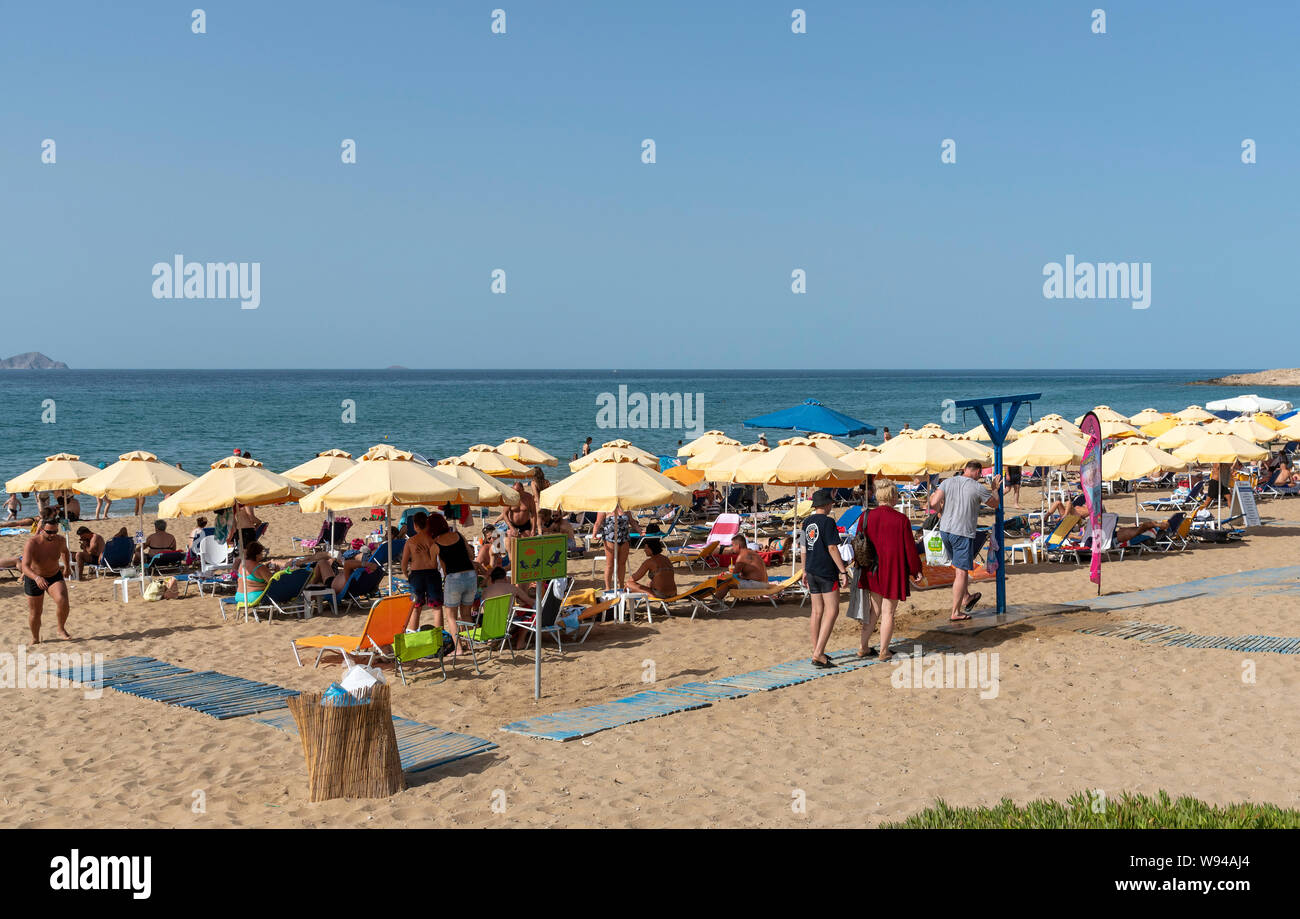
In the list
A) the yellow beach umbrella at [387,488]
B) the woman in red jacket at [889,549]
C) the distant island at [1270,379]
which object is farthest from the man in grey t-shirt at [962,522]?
the distant island at [1270,379]

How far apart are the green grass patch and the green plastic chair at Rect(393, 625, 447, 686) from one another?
15.6ft

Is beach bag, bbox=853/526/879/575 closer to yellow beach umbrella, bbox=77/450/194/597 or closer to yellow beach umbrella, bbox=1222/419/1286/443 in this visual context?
yellow beach umbrella, bbox=77/450/194/597

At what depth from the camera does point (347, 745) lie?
5.79 m

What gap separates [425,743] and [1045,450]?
11897mm

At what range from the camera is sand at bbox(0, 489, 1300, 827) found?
18.5ft

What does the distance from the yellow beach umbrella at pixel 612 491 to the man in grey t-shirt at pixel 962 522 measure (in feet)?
8.76

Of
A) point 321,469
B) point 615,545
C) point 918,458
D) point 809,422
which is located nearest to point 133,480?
point 321,469

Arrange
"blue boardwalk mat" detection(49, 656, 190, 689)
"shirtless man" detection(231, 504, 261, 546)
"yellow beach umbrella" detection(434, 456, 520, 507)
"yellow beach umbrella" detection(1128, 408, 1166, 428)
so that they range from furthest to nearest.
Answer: "yellow beach umbrella" detection(1128, 408, 1166, 428) → "shirtless man" detection(231, 504, 261, 546) → "yellow beach umbrella" detection(434, 456, 520, 507) → "blue boardwalk mat" detection(49, 656, 190, 689)

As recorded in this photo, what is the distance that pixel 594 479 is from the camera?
36.6 feet

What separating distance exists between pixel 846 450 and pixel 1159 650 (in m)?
8.66

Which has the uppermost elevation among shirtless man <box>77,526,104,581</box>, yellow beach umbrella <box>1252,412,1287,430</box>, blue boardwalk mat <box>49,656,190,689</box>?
yellow beach umbrella <box>1252,412,1287,430</box>

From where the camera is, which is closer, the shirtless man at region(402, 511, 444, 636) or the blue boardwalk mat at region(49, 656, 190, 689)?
the blue boardwalk mat at region(49, 656, 190, 689)

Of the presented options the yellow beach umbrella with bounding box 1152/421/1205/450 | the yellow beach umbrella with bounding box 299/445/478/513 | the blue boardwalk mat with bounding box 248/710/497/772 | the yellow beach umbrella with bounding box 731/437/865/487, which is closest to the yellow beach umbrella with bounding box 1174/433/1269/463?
Result: the yellow beach umbrella with bounding box 1152/421/1205/450
